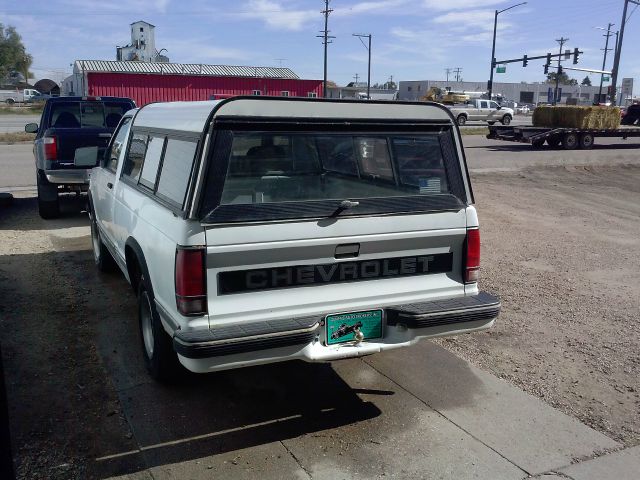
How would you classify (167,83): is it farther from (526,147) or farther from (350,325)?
(350,325)

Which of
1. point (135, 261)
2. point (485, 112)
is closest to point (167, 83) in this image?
point (485, 112)

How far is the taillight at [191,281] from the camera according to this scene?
3.46 meters

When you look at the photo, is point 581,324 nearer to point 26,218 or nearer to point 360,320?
Answer: point 360,320

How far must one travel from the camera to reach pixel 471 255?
4203 millimetres

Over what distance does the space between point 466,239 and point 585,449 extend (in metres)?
1.50

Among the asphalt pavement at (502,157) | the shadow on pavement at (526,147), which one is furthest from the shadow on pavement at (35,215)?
the shadow on pavement at (526,147)

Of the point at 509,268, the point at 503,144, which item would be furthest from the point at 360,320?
the point at 503,144

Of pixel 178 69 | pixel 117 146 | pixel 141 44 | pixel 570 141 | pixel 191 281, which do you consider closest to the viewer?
pixel 191 281

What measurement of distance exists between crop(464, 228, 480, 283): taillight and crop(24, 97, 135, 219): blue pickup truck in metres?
6.52

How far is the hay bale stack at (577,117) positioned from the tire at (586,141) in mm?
425

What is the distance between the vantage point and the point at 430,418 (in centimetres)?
411

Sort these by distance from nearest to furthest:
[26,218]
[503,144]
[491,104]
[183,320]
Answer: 1. [183,320]
2. [26,218]
3. [503,144]
4. [491,104]

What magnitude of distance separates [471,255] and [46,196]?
809 centimetres

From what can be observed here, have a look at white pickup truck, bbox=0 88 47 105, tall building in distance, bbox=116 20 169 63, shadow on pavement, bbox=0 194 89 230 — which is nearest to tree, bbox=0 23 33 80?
white pickup truck, bbox=0 88 47 105
